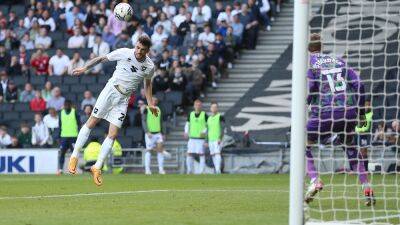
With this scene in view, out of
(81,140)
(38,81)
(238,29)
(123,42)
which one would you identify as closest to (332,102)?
(81,140)

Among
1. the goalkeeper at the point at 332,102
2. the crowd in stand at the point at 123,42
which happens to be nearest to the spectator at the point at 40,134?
the crowd in stand at the point at 123,42

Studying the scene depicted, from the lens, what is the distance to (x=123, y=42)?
3256 centimetres

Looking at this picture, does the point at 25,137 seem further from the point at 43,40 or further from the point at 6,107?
the point at 43,40

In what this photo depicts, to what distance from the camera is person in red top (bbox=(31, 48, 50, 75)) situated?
32.9 metres

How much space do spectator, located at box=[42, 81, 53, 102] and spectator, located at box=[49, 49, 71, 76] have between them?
0.85 metres

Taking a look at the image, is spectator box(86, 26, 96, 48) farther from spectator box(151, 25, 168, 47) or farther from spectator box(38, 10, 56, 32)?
spectator box(38, 10, 56, 32)

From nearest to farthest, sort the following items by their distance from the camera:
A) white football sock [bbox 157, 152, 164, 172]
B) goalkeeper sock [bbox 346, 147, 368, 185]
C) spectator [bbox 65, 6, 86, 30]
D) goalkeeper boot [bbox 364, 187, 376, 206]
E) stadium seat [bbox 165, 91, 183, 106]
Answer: goalkeeper boot [bbox 364, 187, 376, 206] → goalkeeper sock [bbox 346, 147, 368, 185] → white football sock [bbox 157, 152, 164, 172] → stadium seat [bbox 165, 91, 183, 106] → spectator [bbox 65, 6, 86, 30]

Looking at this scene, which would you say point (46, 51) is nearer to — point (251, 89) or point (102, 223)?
point (251, 89)

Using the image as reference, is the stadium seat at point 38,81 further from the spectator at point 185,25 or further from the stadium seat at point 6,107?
the spectator at point 185,25

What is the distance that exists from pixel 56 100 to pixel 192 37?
4515 mm

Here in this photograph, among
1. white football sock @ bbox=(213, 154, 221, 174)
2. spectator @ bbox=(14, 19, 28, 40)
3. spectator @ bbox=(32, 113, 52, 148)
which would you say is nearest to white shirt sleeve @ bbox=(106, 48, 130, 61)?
white football sock @ bbox=(213, 154, 221, 174)

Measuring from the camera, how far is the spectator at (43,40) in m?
34.0

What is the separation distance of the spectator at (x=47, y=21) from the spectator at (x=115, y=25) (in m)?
2.08

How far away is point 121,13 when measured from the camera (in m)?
17.4
